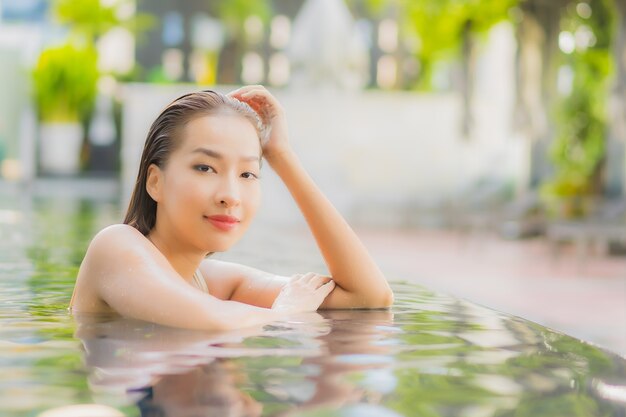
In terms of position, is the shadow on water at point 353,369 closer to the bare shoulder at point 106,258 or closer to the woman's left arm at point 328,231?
the bare shoulder at point 106,258

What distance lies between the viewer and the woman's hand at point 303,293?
203 cm

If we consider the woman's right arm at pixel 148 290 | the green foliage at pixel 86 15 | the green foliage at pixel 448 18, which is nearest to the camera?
the woman's right arm at pixel 148 290

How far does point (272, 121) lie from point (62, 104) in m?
18.2

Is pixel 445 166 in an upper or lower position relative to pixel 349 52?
lower

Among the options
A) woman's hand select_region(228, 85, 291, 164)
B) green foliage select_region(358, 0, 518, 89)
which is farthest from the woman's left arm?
green foliage select_region(358, 0, 518, 89)

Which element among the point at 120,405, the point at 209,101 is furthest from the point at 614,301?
the point at 120,405

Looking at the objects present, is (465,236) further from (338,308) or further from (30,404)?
(30,404)

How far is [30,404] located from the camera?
1.02 m

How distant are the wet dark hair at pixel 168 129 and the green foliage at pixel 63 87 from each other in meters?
18.1

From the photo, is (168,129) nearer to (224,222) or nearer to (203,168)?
(203,168)

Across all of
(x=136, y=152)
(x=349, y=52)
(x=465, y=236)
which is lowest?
(x=465, y=236)

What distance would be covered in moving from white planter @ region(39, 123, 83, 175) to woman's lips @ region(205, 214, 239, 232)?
18.0 m

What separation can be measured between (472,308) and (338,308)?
1.03 ft

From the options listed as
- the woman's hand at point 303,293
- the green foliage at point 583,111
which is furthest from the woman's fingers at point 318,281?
the green foliage at point 583,111
